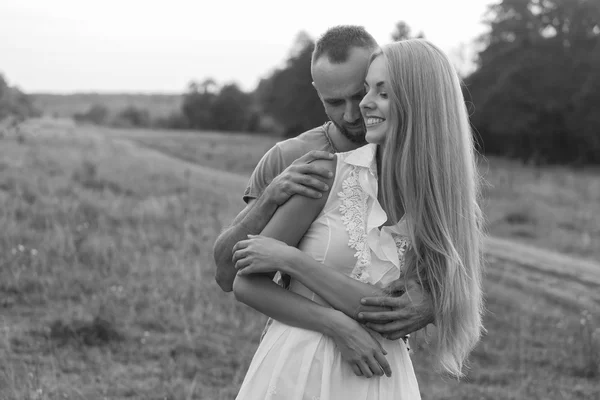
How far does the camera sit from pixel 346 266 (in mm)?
2457

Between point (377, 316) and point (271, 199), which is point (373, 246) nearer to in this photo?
point (377, 316)

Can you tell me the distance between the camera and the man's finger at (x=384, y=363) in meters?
2.42

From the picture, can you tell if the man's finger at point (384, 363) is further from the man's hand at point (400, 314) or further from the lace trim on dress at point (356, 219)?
the lace trim on dress at point (356, 219)

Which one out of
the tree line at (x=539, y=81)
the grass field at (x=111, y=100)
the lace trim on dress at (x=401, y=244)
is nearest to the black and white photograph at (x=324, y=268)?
the lace trim on dress at (x=401, y=244)

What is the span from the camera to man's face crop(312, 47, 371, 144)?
285cm

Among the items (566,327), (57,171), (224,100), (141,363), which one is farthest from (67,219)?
(224,100)

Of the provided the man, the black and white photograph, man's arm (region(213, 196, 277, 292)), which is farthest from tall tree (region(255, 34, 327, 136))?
man's arm (region(213, 196, 277, 292))

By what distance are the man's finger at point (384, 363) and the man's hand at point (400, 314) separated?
0.08 metres

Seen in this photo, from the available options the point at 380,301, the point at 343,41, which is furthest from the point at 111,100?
the point at 380,301

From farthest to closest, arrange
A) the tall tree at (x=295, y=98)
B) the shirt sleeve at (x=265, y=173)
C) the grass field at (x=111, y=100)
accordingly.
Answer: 1. the grass field at (x=111, y=100)
2. the tall tree at (x=295, y=98)
3. the shirt sleeve at (x=265, y=173)

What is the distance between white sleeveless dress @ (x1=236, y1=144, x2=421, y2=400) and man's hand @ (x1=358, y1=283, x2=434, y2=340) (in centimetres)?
9

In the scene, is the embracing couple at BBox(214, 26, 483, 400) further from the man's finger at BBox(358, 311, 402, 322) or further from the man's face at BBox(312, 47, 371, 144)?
the man's face at BBox(312, 47, 371, 144)

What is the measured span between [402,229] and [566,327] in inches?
232

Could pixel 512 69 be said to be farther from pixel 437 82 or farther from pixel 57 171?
pixel 437 82
